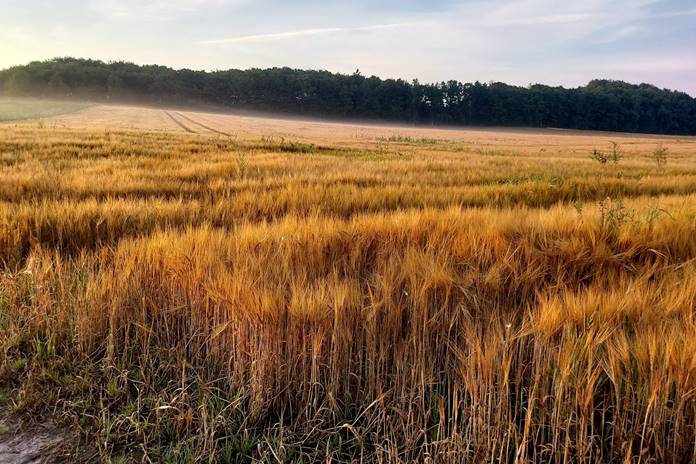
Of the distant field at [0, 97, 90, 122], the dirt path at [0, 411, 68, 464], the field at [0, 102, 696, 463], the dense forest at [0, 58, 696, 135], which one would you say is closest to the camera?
the field at [0, 102, 696, 463]

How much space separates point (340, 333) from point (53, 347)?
1162mm

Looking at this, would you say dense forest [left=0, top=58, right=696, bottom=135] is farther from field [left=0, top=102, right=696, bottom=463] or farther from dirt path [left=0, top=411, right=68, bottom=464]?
dirt path [left=0, top=411, right=68, bottom=464]

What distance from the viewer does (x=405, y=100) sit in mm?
98062

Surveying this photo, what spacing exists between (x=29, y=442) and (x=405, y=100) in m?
101

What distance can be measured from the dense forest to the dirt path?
3756 inches

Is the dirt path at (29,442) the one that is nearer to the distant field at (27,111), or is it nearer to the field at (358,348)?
the field at (358,348)

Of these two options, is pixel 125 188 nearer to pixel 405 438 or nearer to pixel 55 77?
pixel 405 438

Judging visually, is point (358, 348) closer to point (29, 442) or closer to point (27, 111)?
point (29, 442)

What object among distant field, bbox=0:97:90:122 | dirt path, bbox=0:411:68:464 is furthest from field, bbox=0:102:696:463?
distant field, bbox=0:97:90:122

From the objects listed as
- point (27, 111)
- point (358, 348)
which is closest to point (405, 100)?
point (27, 111)

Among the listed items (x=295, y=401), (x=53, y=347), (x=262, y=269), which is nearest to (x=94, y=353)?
(x=53, y=347)

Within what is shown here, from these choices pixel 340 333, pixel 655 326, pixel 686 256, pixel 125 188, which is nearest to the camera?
pixel 655 326

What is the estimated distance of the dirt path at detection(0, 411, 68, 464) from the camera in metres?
1.45

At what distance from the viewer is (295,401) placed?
1594 millimetres
